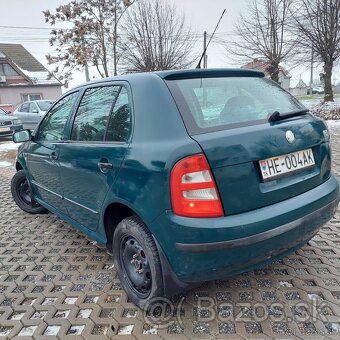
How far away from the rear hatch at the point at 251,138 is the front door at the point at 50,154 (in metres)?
1.45

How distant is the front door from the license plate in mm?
1971

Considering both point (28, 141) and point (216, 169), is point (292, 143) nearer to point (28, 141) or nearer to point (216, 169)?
point (216, 169)

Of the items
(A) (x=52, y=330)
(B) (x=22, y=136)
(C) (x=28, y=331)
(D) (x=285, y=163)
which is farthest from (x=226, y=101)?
(B) (x=22, y=136)

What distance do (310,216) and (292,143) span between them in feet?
1.65

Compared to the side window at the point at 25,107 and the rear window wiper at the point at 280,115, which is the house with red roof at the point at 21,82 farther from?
the rear window wiper at the point at 280,115

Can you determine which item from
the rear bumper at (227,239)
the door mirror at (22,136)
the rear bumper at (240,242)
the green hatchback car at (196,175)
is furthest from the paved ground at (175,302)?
the door mirror at (22,136)

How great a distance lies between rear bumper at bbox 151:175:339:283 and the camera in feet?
5.98

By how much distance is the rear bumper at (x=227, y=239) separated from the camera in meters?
1.82

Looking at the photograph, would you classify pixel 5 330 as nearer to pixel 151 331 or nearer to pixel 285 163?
pixel 151 331

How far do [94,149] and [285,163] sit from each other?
1.41 meters

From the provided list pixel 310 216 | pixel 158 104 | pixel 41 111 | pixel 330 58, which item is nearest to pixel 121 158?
pixel 158 104

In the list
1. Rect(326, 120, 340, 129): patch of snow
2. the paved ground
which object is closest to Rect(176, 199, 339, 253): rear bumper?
the paved ground

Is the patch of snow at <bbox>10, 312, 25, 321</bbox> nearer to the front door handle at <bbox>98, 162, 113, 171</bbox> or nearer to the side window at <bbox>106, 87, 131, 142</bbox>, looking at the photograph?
the front door handle at <bbox>98, 162, 113, 171</bbox>

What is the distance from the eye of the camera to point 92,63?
17969 mm
